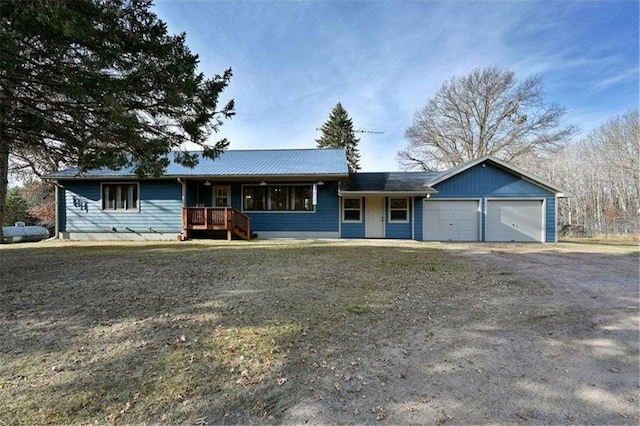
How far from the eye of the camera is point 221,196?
49.6 feet

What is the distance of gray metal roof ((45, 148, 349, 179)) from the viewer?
1390 centimetres

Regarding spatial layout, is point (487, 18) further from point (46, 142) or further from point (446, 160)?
point (446, 160)

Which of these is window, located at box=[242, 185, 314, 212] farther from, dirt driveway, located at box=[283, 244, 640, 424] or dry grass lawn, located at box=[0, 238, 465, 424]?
dirt driveway, located at box=[283, 244, 640, 424]

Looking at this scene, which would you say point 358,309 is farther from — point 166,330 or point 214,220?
point 214,220

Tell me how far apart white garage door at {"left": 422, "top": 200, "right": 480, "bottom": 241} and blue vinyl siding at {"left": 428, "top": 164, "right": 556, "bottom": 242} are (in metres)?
0.28

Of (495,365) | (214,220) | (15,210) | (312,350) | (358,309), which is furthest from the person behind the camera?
(15,210)

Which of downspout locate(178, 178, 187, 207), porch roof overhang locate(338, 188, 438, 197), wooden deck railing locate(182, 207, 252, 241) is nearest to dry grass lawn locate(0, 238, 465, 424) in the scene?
wooden deck railing locate(182, 207, 252, 241)

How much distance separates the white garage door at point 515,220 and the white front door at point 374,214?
473cm

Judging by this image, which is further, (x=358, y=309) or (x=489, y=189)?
(x=489, y=189)

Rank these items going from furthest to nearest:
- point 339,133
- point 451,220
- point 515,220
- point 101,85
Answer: point 339,133
point 451,220
point 515,220
point 101,85

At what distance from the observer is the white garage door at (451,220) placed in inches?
570

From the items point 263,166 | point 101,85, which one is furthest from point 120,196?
point 101,85

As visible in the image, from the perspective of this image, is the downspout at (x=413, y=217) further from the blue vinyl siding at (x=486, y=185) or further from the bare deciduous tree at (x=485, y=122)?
the bare deciduous tree at (x=485, y=122)

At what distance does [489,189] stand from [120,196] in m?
16.7
